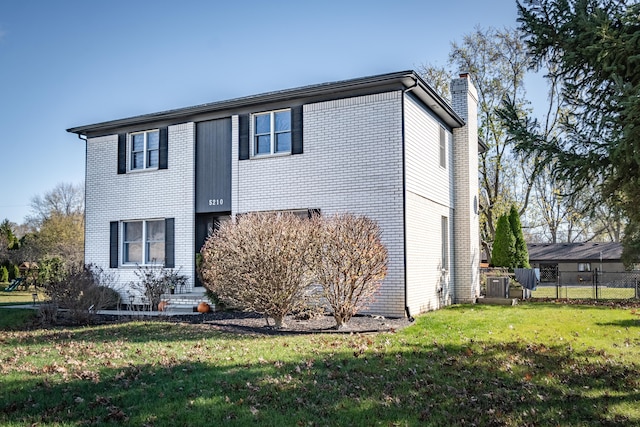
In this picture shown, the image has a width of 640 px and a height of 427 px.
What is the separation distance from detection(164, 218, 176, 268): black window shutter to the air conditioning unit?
10.1 metres

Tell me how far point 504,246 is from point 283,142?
10616 mm

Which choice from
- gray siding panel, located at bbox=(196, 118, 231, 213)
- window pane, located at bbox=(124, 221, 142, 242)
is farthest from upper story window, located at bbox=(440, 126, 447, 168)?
window pane, located at bbox=(124, 221, 142, 242)

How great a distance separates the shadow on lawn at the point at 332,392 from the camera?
5.25 meters

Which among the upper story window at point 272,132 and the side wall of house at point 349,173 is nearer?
the side wall of house at point 349,173

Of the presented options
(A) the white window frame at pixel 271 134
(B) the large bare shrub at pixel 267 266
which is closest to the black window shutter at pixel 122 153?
(A) the white window frame at pixel 271 134

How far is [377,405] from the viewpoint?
562cm

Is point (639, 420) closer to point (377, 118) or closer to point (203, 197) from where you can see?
point (377, 118)

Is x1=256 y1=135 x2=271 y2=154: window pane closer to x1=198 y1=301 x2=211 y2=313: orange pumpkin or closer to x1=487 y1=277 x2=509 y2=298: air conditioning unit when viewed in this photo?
x1=198 y1=301 x2=211 y2=313: orange pumpkin

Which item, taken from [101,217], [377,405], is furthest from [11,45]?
[377,405]

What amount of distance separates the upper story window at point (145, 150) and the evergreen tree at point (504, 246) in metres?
13.2

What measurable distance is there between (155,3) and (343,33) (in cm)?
464

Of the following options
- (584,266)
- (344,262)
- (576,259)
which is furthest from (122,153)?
(584,266)

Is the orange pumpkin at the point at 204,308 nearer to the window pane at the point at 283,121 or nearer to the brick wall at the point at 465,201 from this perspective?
the window pane at the point at 283,121

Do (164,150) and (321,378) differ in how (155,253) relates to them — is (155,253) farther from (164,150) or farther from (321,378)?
(321,378)
